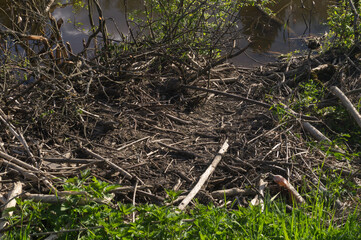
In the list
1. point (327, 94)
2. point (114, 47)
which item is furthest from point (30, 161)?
point (327, 94)

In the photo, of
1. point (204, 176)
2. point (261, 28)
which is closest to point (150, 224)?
point (204, 176)

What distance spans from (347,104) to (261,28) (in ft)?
16.4

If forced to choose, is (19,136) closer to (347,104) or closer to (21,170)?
(21,170)

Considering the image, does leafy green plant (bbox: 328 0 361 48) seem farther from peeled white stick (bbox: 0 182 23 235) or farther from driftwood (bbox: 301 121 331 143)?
peeled white stick (bbox: 0 182 23 235)

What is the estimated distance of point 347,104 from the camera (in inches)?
211

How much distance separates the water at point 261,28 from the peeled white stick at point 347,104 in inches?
114

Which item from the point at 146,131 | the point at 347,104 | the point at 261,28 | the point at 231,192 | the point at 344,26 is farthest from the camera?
Answer: the point at 261,28

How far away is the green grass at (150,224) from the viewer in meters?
2.97

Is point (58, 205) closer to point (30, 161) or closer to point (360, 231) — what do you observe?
point (30, 161)

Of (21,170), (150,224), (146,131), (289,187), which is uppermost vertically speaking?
(21,170)

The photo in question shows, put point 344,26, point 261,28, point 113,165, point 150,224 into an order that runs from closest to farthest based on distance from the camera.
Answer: point 150,224
point 113,165
point 344,26
point 261,28

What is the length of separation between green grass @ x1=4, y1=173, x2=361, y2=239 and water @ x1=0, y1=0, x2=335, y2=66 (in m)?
5.57

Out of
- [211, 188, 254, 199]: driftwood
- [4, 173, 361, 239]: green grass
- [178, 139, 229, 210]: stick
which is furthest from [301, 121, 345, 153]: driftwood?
[4, 173, 361, 239]: green grass

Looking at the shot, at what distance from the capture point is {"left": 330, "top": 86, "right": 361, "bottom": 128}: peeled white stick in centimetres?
514
